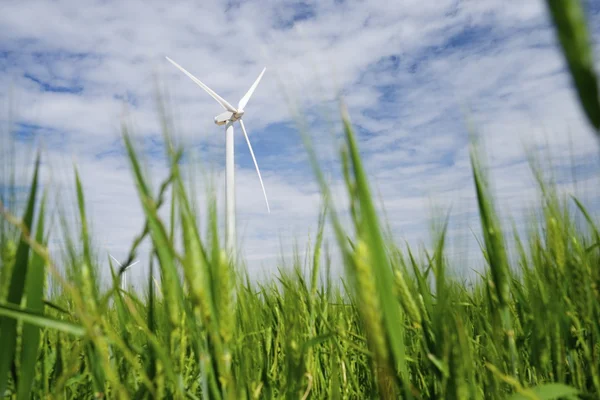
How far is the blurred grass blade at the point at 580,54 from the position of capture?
0.35 meters

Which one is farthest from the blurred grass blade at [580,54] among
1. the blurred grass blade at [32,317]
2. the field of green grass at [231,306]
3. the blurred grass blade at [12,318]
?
the blurred grass blade at [12,318]

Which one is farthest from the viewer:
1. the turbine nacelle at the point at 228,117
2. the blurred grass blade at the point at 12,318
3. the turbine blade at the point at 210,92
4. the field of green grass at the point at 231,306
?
the turbine nacelle at the point at 228,117

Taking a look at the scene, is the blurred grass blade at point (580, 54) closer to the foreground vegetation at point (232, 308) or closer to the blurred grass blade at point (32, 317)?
the foreground vegetation at point (232, 308)

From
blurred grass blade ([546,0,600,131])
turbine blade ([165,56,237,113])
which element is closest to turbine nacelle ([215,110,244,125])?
turbine blade ([165,56,237,113])

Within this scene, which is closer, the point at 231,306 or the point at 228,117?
the point at 231,306

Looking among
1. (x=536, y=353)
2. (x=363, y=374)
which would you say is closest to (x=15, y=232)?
(x=536, y=353)

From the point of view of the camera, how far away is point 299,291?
2107mm

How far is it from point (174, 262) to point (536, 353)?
101cm

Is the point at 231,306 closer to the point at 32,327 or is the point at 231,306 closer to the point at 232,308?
the point at 232,308

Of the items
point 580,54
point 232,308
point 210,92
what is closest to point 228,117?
point 210,92

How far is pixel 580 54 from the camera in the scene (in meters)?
0.35

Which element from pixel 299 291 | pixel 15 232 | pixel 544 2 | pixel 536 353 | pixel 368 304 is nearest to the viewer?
pixel 544 2

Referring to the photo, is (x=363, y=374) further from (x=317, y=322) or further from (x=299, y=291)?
(x=299, y=291)

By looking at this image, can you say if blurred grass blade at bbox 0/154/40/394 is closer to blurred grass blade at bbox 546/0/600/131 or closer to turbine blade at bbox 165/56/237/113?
blurred grass blade at bbox 546/0/600/131
